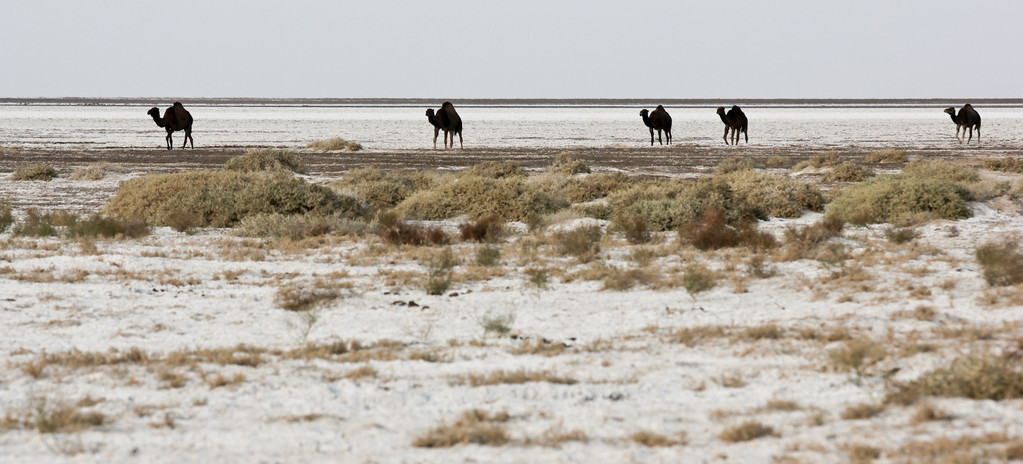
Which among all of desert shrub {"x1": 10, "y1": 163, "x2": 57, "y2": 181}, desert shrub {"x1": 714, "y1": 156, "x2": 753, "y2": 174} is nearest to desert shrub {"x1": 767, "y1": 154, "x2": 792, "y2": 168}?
desert shrub {"x1": 714, "y1": 156, "x2": 753, "y2": 174}

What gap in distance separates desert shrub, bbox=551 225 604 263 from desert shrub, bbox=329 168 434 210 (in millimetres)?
5304

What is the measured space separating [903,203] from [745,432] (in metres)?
10.2

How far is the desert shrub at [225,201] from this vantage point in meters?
13.4

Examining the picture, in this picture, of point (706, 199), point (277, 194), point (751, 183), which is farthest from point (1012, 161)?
point (277, 194)

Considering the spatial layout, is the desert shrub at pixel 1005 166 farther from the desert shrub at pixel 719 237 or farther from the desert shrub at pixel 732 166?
the desert shrub at pixel 719 237

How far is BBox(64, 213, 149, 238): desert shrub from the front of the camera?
11930 millimetres

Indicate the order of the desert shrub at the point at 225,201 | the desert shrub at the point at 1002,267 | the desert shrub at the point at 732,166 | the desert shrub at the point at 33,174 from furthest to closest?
the desert shrub at the point at 33,174
the desert shrub at the point at 732,166
the desert shrub at the point at 225,201
the desert shrub at the point at 1002,267

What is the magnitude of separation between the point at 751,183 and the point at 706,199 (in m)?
2.21

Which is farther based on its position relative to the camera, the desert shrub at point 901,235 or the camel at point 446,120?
the camel at point 446,120

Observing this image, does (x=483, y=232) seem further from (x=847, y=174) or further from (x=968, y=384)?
(x=847, y=174)

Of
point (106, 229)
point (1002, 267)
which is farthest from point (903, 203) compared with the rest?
point (106, 229)

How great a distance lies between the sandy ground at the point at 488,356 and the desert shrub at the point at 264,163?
37.4 feet

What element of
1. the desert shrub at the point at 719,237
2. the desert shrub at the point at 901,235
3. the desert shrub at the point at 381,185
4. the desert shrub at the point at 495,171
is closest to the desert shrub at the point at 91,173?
the desert shrub at the point at 381,185

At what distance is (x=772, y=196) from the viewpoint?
15.2m
